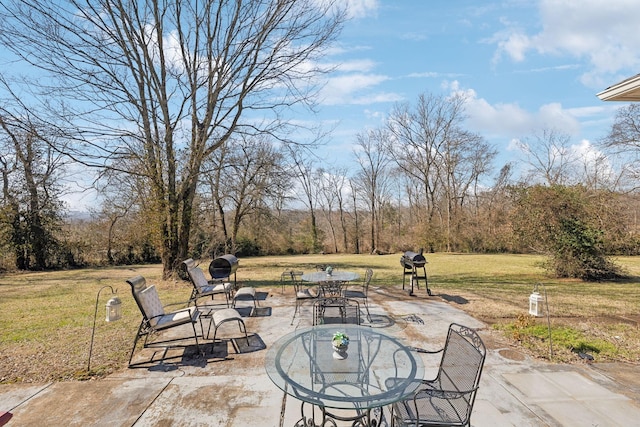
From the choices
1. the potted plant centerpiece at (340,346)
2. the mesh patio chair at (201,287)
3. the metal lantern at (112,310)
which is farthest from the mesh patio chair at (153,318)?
the potted plant centerpiece at (340,346)

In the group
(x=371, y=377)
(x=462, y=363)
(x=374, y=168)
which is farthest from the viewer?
(x=374, y=168)

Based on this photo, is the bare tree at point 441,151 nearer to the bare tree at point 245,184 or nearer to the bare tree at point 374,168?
the bare tree at point 374,168

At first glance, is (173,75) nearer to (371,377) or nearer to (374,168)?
(371,377)

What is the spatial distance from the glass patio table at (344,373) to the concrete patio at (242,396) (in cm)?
28

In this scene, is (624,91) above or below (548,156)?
below

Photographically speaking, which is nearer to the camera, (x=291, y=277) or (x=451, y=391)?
(x=451, y=391)

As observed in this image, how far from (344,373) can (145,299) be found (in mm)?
2892

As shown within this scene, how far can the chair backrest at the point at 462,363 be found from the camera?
2.17 metres

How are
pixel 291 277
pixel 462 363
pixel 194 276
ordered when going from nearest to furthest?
pixel 462 363 → pixel 194 276 → pixel 291 277

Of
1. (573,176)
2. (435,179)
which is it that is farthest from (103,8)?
(573,176)

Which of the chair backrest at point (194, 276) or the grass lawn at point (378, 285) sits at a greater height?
the chair backrest at point (194, 276)

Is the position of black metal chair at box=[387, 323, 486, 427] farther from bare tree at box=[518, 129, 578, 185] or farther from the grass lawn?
bare tree at box=[518, 129, 578, 185]

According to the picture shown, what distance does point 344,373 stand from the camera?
7.79 feet

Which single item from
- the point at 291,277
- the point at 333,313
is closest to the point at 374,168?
the point at 291,277
